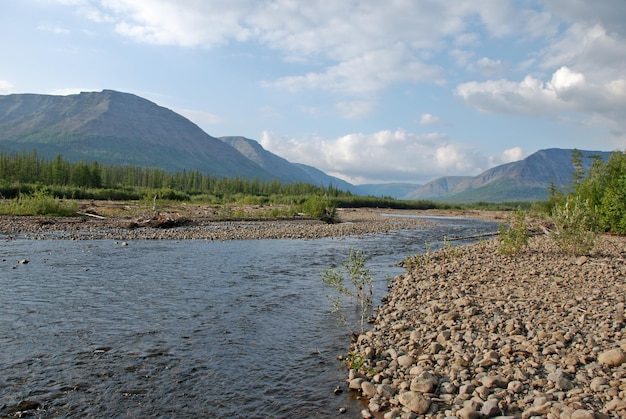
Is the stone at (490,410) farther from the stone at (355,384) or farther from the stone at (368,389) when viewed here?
the stone at (355,384)

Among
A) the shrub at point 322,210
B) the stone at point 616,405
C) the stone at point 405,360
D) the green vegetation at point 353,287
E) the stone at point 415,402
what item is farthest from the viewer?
the shrub at point 322,210

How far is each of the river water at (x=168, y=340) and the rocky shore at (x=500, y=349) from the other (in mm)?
891

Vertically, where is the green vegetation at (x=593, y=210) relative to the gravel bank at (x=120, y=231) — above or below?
above

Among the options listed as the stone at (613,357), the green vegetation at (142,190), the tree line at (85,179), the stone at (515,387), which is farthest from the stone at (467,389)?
the tree line at (85,179)

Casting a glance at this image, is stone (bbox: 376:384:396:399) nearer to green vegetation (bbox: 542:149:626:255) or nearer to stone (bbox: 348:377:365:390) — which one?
stone (bbox: 348:377:365:390)

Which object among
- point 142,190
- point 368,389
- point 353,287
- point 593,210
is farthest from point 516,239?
point 142,190

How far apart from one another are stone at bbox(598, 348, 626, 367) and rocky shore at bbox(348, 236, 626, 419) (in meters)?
0.01

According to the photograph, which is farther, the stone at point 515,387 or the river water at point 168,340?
the river water at point 168,340

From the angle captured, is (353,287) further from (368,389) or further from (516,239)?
(516,239)

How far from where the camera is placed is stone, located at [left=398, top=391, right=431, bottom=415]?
632 cm

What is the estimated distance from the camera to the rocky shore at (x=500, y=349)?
20.4 feet

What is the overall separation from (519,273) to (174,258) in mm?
15667

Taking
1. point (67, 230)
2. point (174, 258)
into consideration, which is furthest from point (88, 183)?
point (174, 258)

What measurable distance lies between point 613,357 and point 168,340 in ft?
28.7
